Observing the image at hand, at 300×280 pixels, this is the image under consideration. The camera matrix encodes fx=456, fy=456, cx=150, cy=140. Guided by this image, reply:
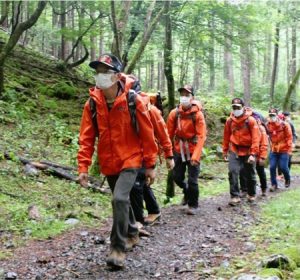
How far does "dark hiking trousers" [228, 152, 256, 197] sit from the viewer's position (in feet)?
32.7

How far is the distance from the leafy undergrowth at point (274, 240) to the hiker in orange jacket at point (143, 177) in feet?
5.25

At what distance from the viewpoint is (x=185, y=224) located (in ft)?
25.8

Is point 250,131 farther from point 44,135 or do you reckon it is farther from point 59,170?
point 44,135

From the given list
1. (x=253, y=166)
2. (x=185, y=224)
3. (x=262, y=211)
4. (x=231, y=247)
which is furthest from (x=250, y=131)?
(x=231, y=247)

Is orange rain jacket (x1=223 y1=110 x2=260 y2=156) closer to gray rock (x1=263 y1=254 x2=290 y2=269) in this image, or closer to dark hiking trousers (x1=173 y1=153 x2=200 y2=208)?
dark hiking trousers (x1=173 y1=153 x2=200 y2=208)

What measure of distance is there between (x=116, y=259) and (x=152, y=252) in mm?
882

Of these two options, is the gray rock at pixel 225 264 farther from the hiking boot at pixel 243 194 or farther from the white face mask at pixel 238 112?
the hiking boot at pixel 243 194

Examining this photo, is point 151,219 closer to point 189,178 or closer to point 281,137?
point 189,178

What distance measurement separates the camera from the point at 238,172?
10070mm

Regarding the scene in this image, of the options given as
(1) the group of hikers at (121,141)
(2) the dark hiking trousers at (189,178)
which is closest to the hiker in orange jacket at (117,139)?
(1) the group of hikers at (121,141)

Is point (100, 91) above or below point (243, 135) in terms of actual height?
above

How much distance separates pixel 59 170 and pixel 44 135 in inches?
128

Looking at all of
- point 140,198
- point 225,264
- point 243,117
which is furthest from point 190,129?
point 225,264

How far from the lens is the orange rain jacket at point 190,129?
841 centimetres
